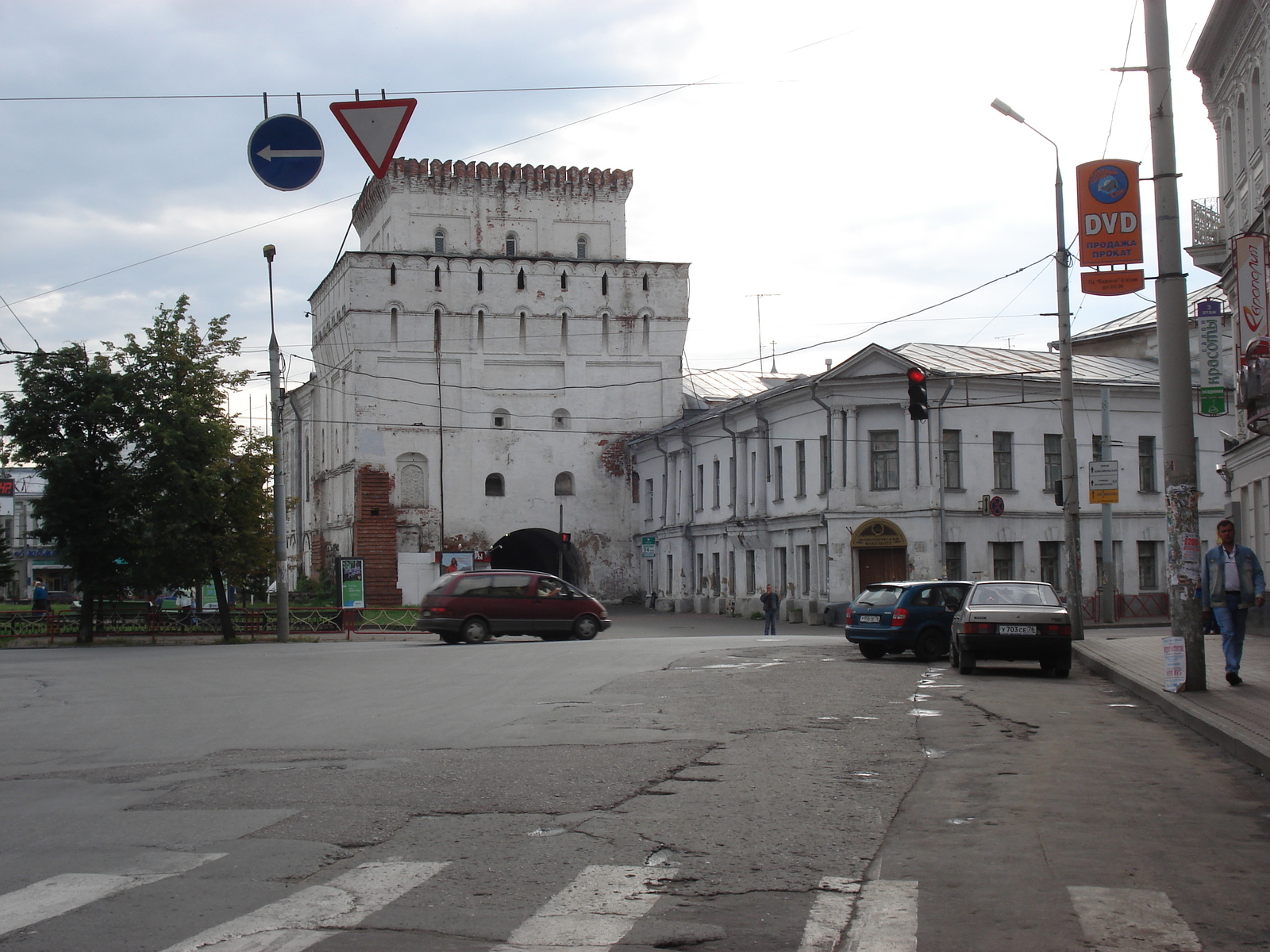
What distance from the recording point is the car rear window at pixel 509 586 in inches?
1134

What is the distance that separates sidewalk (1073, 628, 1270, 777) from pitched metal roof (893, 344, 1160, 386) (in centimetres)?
1955

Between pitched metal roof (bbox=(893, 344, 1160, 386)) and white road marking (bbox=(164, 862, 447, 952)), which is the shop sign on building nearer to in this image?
pitched metal roof (bbox=(893, 344, 1160, 386))

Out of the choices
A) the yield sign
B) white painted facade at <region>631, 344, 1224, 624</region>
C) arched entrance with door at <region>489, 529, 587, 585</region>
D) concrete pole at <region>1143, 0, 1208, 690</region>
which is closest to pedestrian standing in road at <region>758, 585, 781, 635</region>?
white painted facade at <region>631, 344, 1224, 624</region>

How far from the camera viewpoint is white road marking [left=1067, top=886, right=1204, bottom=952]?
4.96m

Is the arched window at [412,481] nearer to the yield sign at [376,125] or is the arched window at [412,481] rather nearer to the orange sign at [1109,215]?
the orange sign at [1109,215]

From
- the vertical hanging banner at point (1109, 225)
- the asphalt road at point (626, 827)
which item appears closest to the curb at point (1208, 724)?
the asphalt road at point (626, 827)

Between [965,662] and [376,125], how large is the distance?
431 inches

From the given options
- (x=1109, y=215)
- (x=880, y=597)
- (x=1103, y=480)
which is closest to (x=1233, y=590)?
(x=1109, y=215)

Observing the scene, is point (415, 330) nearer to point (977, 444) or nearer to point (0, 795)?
point (977, 444)

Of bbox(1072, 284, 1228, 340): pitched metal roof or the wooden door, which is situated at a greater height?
bbox(1072, 284, 1228, 340): pitched metal roof

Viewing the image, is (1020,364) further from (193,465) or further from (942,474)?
(193,465)

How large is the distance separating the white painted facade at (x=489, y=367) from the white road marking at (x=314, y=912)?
46.9 metres

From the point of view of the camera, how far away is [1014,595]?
18453 mm

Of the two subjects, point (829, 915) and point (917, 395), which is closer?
point (829, 915)
